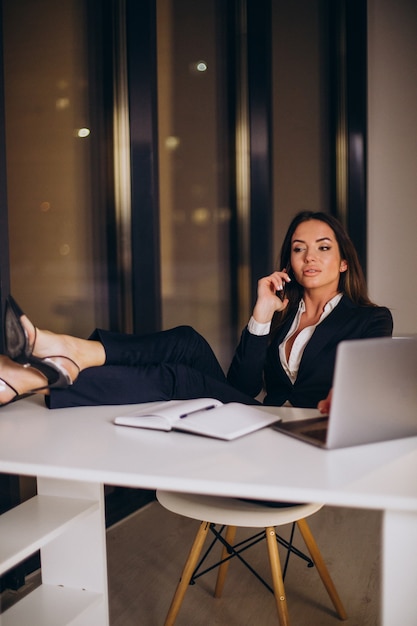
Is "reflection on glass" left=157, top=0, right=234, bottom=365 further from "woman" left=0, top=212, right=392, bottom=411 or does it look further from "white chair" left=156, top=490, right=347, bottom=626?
"white chair" left=156, top=490, right=347, bottom=626

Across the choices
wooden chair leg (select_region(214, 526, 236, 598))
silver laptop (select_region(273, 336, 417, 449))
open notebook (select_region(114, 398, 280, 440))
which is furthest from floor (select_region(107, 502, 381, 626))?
silver laptop (select_region(273, 336, 417, 449))

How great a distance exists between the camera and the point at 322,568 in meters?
2.07

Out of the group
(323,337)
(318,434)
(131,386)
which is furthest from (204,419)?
(323,337)

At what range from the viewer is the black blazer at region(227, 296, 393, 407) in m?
2.33

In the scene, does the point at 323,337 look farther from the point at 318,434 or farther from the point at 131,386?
the point at 318,434

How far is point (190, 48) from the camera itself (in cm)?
336

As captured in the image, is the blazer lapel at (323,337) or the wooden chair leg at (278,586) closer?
the wooden chair leg at (278,586)

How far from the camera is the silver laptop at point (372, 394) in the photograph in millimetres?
1301

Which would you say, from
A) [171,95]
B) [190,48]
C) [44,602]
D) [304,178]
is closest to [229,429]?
[44,602]

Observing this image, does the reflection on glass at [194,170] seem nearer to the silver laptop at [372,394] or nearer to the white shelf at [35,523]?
the white shelf at [35,523]

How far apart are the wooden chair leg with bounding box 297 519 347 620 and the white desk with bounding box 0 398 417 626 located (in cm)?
63

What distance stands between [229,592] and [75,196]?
1.60 meters

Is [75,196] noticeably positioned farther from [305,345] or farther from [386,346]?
[386,346]

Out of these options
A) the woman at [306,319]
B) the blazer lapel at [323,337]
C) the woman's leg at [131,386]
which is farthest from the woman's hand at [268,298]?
the woman's leg at [131,386]
